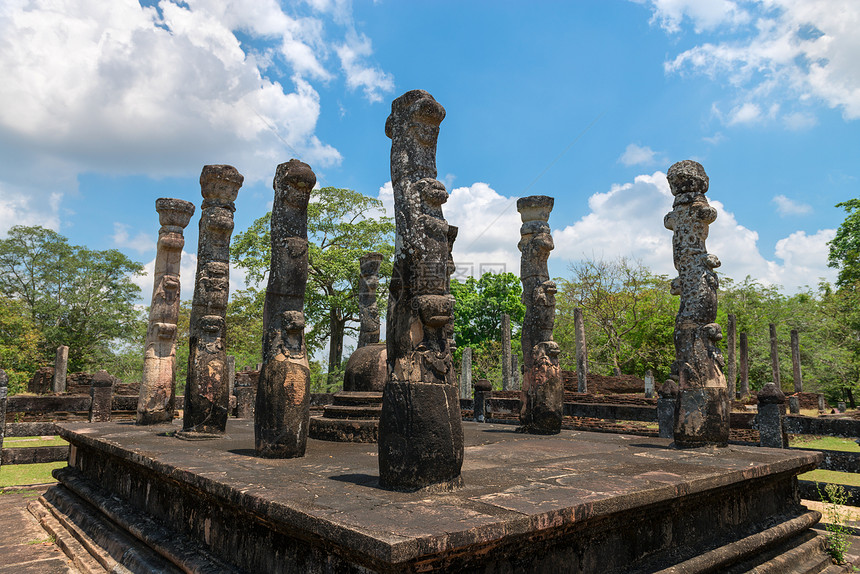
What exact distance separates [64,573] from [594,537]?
183 inches

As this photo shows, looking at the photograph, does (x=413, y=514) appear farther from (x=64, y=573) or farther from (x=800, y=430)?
(x=800, y=430)

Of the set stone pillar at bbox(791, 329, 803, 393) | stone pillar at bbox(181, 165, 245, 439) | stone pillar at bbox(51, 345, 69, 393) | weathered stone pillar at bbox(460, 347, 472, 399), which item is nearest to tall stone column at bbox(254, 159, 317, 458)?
stone pillar at bbox(181, 165, 245, 439)

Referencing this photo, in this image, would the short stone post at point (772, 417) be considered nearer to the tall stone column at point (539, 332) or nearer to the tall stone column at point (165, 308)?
the tall stone column at point (539, 332)

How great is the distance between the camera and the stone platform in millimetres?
2797

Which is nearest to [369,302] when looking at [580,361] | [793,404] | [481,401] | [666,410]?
[481,401]

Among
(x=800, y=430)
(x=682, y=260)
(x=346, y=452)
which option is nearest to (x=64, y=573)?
(x=346, y=452)

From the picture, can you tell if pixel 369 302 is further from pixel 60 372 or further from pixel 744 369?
pixel 744 369

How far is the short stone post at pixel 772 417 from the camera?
24.1 ft

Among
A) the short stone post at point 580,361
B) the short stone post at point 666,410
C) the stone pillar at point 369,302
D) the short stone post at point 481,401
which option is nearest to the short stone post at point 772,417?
the short stone post at point 666,410

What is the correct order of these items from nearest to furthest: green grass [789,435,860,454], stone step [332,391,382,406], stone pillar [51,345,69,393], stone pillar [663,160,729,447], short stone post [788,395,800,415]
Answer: stone pillar [663,160,729,447]
stone step [332,391,382,406]
green grass [789,435,860,454]
short stone post [788,395,800,415]
stone pillar [51,345,69,393]

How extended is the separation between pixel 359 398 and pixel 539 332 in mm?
2697

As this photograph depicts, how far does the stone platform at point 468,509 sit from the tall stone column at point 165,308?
3306 mm

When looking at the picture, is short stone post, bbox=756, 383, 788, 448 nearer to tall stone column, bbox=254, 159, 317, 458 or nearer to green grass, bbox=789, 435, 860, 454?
tall stone column, bbox=254, 159, 317, 458

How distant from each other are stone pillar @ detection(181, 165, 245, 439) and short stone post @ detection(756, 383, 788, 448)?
715cm
